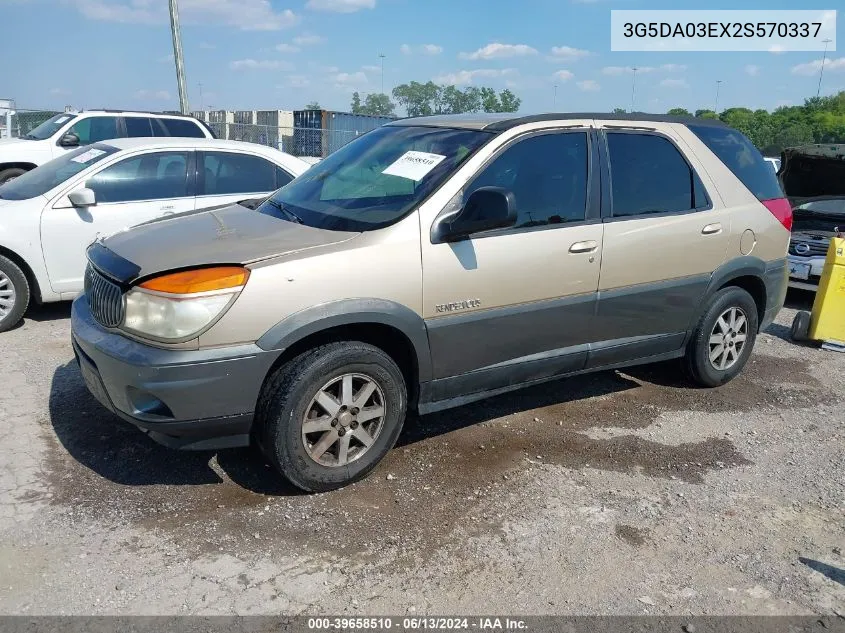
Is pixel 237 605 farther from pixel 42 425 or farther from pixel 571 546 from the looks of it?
pixel 42 425

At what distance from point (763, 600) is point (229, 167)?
5.88m

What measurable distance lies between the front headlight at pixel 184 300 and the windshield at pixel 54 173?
12.5 feet

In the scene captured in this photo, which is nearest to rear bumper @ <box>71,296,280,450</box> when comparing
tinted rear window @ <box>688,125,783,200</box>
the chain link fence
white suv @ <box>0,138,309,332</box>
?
white suv @ <box>0,138,309,332</box>

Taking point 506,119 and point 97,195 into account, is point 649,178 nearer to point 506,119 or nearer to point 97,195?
point 506,119

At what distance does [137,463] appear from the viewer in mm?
3891

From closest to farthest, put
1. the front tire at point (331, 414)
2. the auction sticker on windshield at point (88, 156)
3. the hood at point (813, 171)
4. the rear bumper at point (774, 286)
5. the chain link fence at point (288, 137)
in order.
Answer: the front tire at point (331, 414) < the rear bumper at point (774, 286) < the auction sticker on windshield at point (88, 156) < the hood at point (813, 171) < the chain link fence at point (288, 137)

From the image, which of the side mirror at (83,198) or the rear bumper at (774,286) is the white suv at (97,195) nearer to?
the side mirror at (83,198)

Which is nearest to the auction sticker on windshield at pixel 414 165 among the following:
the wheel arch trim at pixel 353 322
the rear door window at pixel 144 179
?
the wheel arch trim at pixel 353 322

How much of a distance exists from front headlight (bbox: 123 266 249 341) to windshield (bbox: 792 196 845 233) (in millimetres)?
7710

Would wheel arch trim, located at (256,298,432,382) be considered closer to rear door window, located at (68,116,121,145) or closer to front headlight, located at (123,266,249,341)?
front headlight, located at (123,266,249,341)

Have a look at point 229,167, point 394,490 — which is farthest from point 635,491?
point 229,167

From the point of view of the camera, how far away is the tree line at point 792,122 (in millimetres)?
31531

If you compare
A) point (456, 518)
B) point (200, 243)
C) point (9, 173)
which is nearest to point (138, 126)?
point (9, 173)

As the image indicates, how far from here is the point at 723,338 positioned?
527 centimetres
